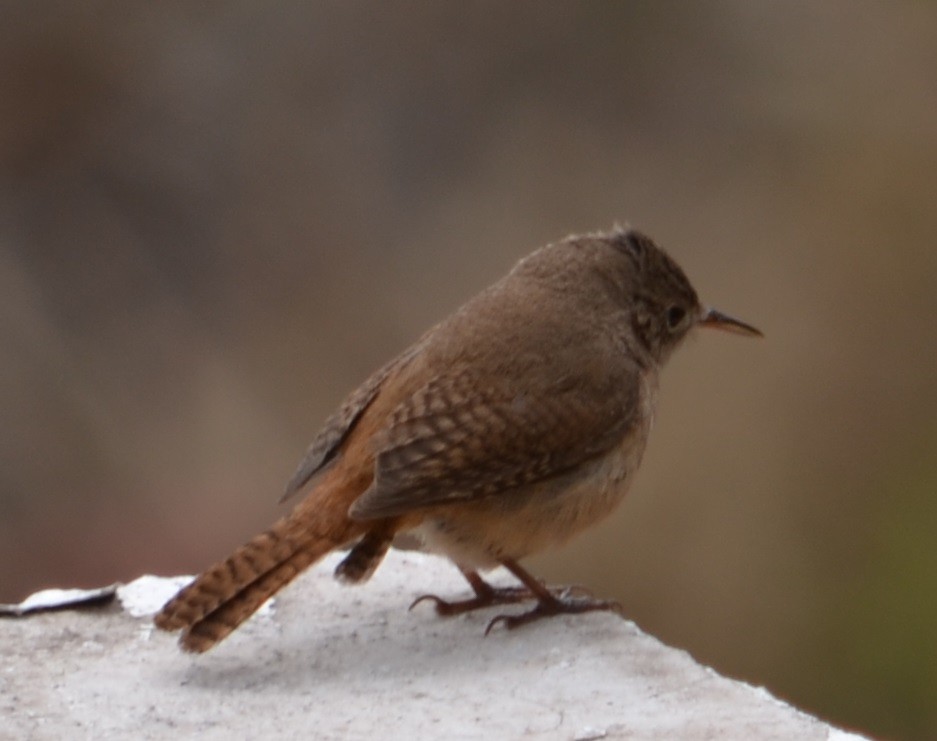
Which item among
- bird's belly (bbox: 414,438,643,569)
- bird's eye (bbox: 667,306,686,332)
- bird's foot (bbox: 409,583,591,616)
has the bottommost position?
bird's foot (bbox: 409,583,591,616)

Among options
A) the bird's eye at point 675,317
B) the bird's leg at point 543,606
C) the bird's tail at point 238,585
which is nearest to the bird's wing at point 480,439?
the bird's tail at point 238,585

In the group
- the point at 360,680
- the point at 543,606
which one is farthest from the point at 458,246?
the point at 360,680

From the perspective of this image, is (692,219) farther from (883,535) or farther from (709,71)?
(883,535)

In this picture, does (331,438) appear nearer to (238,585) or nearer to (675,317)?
(238,585)

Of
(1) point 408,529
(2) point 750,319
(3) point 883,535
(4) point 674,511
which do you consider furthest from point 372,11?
(1) point 408,529

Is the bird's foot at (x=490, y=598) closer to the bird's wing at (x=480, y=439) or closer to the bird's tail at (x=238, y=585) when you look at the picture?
the bird's wing at (x=480, y=439)

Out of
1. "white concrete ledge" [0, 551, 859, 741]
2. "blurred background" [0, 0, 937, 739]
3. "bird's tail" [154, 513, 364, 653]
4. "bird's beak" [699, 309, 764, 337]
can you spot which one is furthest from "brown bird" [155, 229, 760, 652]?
"blurred background" [0, 0, 937, 739]

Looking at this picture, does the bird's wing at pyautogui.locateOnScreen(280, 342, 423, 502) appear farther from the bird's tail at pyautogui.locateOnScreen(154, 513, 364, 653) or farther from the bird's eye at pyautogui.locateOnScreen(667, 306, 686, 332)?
the bird's eye at pyautogui.locateOnScreen(667, 306, 686, 332)

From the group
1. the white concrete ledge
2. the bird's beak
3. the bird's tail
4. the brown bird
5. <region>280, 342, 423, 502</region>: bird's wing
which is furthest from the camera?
the bird's beak
